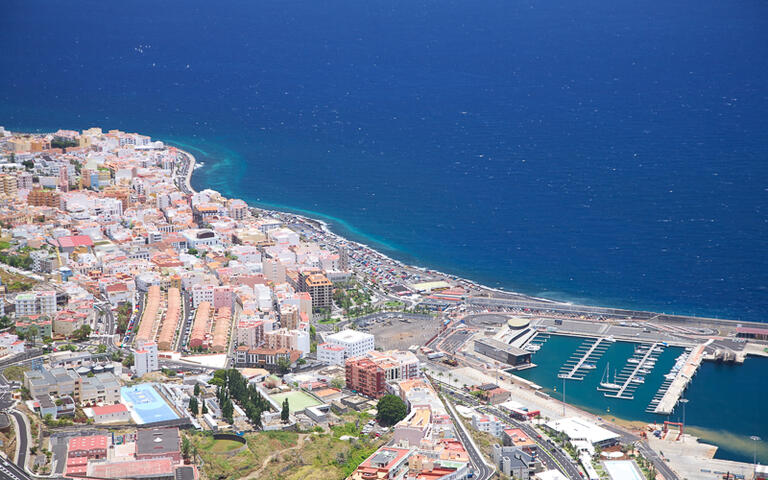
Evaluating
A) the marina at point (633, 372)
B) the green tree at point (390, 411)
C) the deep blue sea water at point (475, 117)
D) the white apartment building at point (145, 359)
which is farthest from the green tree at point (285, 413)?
the deep blue sea water at point (475, 117)

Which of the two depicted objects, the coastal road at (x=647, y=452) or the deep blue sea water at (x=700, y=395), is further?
the deep blue sea water at (x=700, y=395)

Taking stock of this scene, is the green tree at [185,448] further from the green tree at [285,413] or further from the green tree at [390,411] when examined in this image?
the green tree at [390,411]

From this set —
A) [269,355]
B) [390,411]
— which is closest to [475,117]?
[269,355]

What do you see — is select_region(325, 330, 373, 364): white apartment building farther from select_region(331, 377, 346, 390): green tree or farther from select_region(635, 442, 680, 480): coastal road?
select_region(635, 442, 680, 480): coastal road

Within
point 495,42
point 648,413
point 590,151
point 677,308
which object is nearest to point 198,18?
point 495,42

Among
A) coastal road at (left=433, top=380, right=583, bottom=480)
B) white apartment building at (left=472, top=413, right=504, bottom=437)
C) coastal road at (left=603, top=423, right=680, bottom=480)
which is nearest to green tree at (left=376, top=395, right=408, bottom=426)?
white apartment building at (left=472, top=413, right=504, bottom=437)

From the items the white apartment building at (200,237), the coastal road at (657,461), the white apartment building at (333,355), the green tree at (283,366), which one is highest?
the white apartment building at (200,237)
